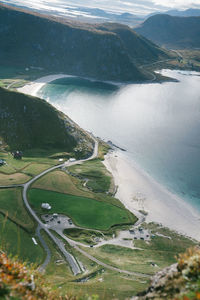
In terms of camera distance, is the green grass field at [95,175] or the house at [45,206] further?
the green grass field at [95,175]

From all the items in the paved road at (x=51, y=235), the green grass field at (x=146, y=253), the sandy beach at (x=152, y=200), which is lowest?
the sandy beach at (x=152, y=200)

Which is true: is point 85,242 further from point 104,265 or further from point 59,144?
point 59,144

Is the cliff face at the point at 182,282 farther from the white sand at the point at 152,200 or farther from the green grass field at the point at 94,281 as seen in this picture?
the white sand at the point at 152,200

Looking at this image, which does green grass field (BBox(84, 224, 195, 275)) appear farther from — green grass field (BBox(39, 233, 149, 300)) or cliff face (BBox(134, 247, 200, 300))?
cliff face (BBox(134, 247, 200, 300))

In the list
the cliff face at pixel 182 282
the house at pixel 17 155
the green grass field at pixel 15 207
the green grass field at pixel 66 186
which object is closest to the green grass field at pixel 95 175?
the green grass field at pixel 66 186

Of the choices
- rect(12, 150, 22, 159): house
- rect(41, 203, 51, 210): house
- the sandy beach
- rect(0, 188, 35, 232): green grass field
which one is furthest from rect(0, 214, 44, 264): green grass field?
rect(12, 150, 22, 159): house
